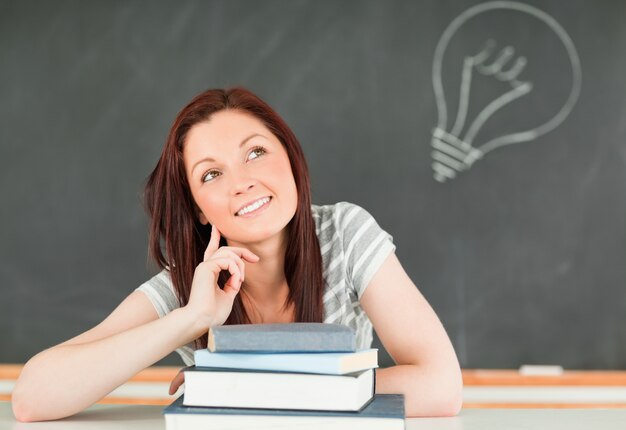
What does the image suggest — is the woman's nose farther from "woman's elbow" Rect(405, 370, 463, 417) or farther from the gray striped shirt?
"woman's elbow" Rect(405, 370, 463, 417)

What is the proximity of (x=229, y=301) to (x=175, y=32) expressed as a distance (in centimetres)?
198

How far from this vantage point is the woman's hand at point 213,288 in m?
1.26

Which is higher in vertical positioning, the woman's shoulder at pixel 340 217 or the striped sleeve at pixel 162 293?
the woman's shoulder at pixel 340 217

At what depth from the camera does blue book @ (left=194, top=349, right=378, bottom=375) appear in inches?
35.2

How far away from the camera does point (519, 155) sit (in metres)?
2.97

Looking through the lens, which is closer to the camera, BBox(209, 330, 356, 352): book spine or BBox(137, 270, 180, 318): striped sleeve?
BBox(209, 330, 356, 352): book spine

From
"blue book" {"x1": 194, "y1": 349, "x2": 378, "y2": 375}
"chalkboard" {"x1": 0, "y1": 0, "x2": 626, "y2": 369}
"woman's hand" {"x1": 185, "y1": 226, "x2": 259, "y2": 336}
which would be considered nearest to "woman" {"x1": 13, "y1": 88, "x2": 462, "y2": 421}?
"woman's hand" {"x1": 185, "y1": 226, "x2": 259, "y2": 336}

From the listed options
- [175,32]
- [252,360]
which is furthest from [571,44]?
[252,360]

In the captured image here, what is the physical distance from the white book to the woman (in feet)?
1.15

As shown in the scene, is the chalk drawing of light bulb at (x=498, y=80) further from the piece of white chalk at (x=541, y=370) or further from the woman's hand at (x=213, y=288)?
the woman's hand at (x=213, y=288)

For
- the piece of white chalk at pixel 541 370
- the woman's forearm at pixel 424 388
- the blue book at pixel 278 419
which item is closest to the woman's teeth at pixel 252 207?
the woman's forearm at pixel 424 388

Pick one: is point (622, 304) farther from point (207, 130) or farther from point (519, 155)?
point (207, 130)

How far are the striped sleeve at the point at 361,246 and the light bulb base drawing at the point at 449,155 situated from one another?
1.35 m

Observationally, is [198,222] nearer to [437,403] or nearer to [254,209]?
[254,209]
